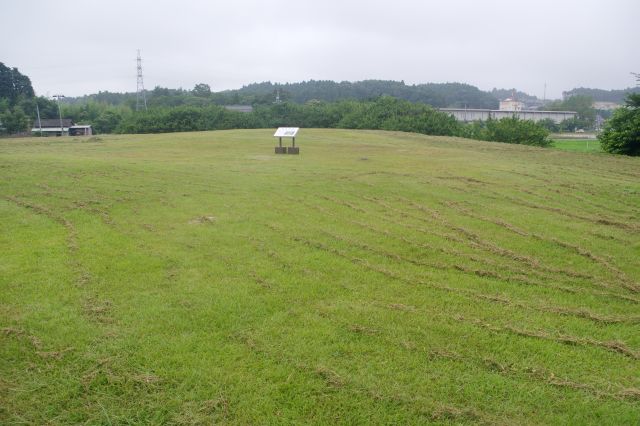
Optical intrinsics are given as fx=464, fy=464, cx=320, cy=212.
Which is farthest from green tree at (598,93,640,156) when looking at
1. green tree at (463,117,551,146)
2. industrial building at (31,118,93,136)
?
industrial building at (31,118,93,136)

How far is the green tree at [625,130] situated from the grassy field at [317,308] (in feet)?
66.3

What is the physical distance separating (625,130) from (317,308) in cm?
3062

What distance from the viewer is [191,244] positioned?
342 inches

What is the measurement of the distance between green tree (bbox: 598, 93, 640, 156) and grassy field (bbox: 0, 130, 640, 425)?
20199mm

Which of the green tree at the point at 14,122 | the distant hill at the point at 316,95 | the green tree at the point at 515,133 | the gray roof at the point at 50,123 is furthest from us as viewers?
the distant hill at the point at 316,95

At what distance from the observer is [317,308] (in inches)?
241

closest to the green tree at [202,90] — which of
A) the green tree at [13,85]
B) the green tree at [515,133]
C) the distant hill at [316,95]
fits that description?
the distant hill at [316,95]

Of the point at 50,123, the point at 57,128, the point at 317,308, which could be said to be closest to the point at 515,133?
the point at 317,308

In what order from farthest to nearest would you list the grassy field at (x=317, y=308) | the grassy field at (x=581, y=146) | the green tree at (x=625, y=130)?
the grassy field at (x=581, y=146), the green tree at (x=625, y=130), the grassy field at (x=317, y=308)

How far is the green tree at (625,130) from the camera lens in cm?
2886

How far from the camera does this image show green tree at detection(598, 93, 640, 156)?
28.9 meters

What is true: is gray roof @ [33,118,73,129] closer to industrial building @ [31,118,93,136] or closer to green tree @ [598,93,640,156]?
industrial building @ [31,118,93,136]

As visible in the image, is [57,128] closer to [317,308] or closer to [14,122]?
[14,122]

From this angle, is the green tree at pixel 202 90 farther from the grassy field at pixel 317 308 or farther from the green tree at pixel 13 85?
the grassy field at pixel 317 308
